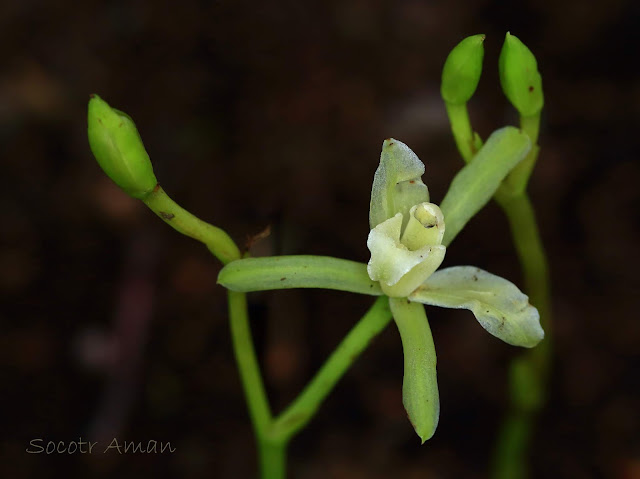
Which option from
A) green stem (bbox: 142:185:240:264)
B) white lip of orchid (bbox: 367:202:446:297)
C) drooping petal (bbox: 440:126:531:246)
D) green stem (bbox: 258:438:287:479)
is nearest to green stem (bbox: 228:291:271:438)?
green stem (bbox: 258:438:287:479)

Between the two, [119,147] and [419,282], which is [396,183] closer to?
[419,282]

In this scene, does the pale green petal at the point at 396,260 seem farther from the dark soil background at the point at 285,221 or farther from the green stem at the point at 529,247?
the dark soil background at the point at 285,221

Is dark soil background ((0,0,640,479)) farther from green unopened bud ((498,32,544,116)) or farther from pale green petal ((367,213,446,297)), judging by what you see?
green unopened bud ((498,32,544,116))

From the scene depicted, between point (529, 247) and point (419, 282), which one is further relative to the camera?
point (529, 247)

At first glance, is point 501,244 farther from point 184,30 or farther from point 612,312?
point 184,30

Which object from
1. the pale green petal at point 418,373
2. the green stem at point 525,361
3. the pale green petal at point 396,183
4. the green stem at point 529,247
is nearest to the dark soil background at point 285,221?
the green stem at point 525,361

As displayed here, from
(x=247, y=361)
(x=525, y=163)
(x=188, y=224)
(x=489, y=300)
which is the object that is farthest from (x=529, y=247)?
(x=188, y=224)
